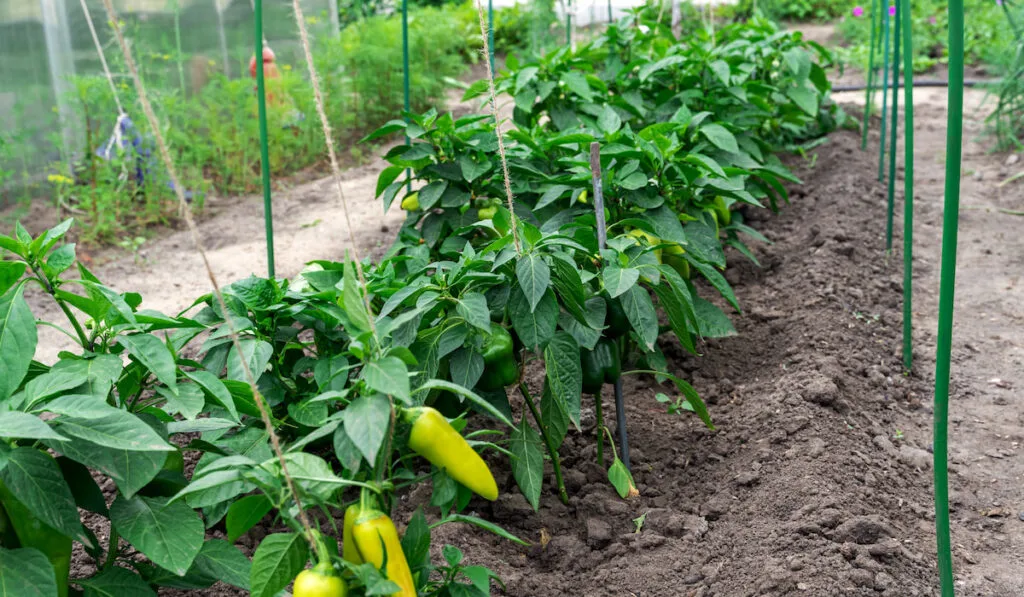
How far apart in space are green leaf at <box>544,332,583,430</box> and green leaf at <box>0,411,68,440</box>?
3.18 feet

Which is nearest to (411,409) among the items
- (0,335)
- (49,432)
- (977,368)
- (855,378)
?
(49,432)

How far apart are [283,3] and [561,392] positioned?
18.5 ft

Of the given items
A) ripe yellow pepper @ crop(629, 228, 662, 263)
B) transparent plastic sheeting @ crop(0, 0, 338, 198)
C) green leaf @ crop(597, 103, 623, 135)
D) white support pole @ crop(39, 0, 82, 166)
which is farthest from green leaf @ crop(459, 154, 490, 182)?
white support pole @ crop(39, 0, 82, 166)

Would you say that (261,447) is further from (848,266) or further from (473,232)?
(848,266)

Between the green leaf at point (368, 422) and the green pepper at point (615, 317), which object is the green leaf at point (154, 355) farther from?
the green pepper at point (615, 317)

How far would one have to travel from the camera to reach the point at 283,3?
6.82 metres

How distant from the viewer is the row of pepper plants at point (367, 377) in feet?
4.42

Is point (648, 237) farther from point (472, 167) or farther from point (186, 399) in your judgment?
point (186, 399)

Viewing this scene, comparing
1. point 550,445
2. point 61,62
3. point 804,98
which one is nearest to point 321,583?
point 550,445

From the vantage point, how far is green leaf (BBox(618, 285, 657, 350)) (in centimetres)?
203

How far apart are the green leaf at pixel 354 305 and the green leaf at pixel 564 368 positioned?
607 mm

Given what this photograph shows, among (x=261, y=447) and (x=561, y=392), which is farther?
(x=561, y=392)

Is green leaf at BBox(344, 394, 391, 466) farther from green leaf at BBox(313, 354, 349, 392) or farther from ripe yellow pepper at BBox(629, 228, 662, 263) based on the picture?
ripe yellow pepper at BBox(629, 228, 662, 263)

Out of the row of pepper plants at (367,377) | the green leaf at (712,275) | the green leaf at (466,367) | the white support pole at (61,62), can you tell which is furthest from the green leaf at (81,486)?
the white support pole at (61,62)
